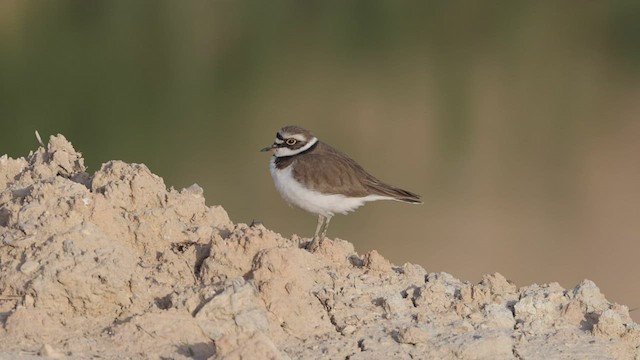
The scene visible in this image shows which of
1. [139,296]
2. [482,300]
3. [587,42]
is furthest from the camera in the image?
[587,42]

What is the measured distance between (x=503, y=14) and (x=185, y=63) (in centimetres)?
512

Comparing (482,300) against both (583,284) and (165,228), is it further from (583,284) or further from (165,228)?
(165,228)

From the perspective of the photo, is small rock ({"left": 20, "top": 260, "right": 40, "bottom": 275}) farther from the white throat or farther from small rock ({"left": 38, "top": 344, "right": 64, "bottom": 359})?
the white throat

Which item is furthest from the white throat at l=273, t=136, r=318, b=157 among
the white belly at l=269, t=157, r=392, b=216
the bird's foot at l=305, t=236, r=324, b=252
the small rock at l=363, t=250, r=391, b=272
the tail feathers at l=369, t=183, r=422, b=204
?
the small rock at l=363, t=250, r=391, b=272

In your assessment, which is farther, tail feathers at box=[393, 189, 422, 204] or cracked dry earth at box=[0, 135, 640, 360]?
tail feathers at box=[393, 189, 422, 204]

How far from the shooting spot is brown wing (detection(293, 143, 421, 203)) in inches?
293

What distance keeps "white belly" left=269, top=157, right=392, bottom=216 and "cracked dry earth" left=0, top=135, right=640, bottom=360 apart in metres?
1.11

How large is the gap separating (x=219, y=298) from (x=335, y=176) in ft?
7.13

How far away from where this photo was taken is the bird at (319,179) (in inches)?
294

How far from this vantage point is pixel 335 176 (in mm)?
7484

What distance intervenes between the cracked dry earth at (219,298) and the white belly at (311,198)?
1106 millimetres

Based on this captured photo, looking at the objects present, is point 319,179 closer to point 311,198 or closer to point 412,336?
point 311,198

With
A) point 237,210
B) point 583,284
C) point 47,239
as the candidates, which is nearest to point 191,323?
point 47,239

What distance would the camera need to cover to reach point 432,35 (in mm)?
18156
